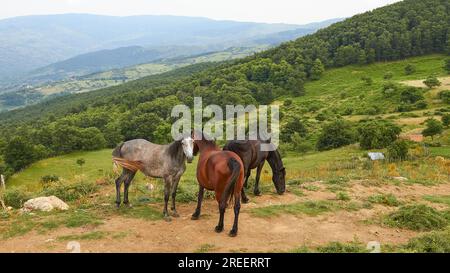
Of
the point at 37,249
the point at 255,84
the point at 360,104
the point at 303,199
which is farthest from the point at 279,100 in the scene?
the point at 37,249

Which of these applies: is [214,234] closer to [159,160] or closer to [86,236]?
[159,160]

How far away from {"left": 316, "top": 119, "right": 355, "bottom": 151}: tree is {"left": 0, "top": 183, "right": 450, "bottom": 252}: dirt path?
37.5 metres

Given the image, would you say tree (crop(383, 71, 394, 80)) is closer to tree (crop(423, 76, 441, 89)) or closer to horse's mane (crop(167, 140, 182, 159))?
tree (crop(423, 76, 441, 89))

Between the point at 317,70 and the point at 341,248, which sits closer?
the point at 341,248

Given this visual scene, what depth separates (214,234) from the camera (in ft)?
35.8

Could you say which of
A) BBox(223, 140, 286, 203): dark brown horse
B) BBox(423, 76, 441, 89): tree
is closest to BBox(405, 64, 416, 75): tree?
BBox(423, 76, 441, 89): tree

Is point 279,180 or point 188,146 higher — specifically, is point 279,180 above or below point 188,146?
below

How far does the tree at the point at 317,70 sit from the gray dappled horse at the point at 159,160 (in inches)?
4007

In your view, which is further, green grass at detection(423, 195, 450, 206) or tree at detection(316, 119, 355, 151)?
tree at detection(316, 119, 355, 151)

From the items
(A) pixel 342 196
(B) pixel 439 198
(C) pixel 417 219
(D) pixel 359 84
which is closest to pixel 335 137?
(B) pixel 439 198

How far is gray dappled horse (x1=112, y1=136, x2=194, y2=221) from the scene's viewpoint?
1238 centimetres

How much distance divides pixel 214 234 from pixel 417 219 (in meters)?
6.88

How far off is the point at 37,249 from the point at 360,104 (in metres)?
74.6
